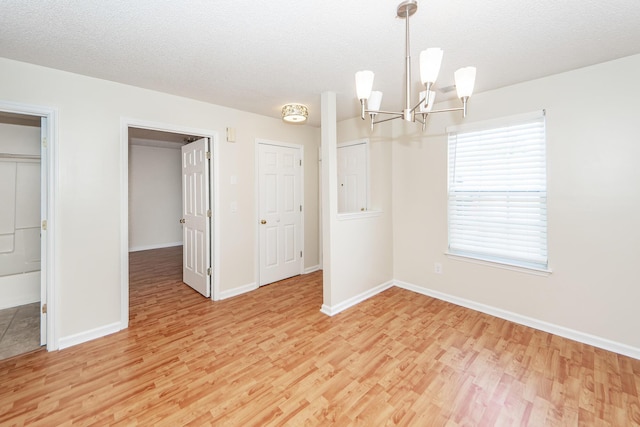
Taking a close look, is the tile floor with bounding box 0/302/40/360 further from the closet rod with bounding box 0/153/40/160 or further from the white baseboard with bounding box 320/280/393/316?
the white baseboard with bounding box 320/280/393/316

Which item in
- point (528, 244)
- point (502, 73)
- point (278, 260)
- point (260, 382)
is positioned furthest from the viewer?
point (278, 260)

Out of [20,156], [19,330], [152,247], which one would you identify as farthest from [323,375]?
[152,247]

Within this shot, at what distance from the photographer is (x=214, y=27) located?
178 cm

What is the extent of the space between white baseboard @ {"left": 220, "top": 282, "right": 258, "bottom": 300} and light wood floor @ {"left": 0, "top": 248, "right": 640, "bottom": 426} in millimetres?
457

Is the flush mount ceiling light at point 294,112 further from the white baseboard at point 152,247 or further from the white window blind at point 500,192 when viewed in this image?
the white baseboard at point 152,247

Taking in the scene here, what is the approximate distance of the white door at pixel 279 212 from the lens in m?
3.87

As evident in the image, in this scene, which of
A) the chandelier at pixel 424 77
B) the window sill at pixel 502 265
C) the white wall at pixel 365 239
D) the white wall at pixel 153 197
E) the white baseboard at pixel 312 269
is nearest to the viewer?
the chandelier at pixel 424 77

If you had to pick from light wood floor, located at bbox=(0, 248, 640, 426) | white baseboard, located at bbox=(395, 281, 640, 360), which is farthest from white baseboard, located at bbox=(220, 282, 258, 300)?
white baseboard, located at bbox=(395, 281, 640, 360)

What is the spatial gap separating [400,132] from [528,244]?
76.9 inches

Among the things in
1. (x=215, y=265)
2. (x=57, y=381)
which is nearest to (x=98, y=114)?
(x=215, y=265)

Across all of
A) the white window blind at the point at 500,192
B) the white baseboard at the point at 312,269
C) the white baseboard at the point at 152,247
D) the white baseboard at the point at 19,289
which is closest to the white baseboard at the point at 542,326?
the white window blind at the point at 500,192

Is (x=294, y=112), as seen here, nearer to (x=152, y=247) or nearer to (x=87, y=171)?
(x=87, y=171)

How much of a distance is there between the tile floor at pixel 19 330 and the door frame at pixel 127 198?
0.72 meters

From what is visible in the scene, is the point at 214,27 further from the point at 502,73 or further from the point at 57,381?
the point at 57,381
